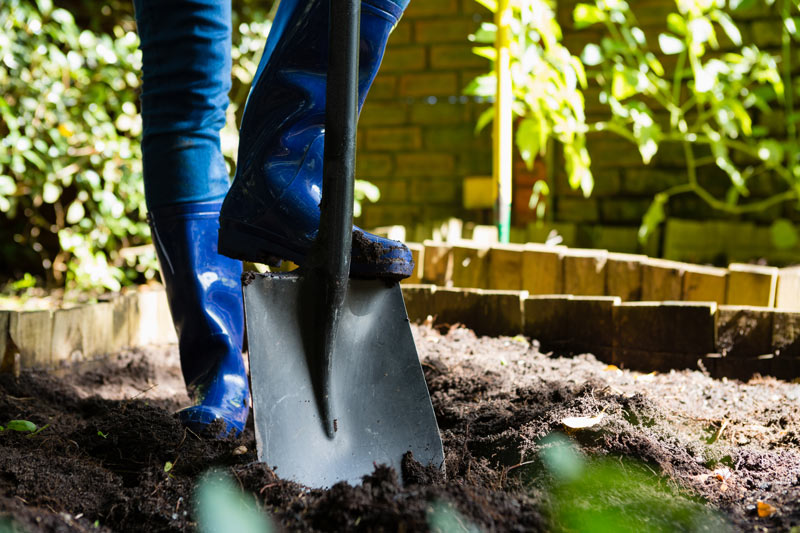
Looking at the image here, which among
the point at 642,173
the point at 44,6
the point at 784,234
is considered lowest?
the point at 784,234

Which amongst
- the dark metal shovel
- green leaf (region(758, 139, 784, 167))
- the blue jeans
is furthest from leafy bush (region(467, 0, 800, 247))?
the dark metal shovel

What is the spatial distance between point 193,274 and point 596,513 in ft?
2.80

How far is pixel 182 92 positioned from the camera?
140 centimetres

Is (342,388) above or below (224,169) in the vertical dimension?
below

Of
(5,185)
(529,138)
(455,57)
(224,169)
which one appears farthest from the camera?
(455,57)

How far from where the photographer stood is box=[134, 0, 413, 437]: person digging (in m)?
1.19

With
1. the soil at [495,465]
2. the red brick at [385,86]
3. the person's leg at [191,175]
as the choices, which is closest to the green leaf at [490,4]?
the person's leg at [191,175]

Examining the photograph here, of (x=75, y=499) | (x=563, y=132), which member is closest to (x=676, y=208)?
(x=563, y=132)

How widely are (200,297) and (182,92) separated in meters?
0.39

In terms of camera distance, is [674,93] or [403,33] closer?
[674,93]

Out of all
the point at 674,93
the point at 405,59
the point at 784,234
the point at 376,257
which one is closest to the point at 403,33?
the point at 405,59

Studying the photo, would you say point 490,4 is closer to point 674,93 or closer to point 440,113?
point 674,93

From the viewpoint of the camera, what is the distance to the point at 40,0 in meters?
2.90

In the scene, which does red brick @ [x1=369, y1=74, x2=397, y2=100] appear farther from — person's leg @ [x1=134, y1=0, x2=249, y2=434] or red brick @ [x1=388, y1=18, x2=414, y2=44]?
person's leg @ [x1=134, y1=0, x2=249, y2=434]
